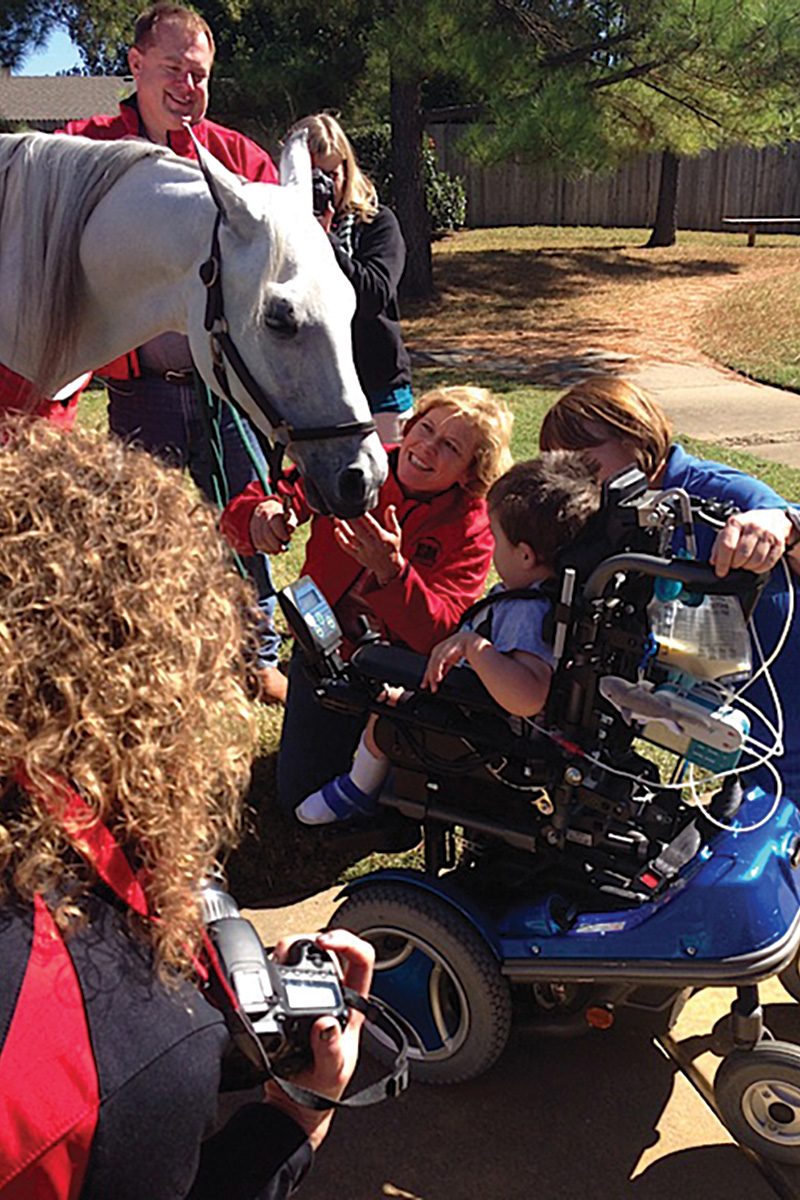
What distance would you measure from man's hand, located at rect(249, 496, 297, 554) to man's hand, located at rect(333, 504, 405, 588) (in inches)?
16.3

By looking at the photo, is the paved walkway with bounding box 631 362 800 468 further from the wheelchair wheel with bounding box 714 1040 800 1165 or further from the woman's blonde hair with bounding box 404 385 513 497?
the wheelchair wheel with bounding box 714 1040 800 1165

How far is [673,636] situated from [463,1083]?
3.37 ft

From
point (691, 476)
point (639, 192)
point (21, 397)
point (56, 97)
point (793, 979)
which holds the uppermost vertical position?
point (56, 97)

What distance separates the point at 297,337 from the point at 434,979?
1542 mm

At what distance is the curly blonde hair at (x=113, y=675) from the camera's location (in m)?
1.08

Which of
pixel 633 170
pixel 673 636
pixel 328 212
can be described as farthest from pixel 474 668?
pixel 633 170

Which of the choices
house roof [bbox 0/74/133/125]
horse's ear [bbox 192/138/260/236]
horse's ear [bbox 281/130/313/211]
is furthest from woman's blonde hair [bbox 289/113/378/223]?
house roof [bbox 0/74/133/125]

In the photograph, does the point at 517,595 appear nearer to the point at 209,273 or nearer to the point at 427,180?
the point at 209,273

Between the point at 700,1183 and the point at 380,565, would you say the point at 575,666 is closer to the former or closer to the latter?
the point at 380,565

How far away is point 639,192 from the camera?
78.0ft

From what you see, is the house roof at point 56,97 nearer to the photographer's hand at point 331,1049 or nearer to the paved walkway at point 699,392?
the paved walkway at point 699,392

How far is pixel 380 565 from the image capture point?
2.59 meters

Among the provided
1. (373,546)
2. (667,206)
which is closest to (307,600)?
(373,546)

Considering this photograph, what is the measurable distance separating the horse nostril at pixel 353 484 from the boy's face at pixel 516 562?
579 mm
